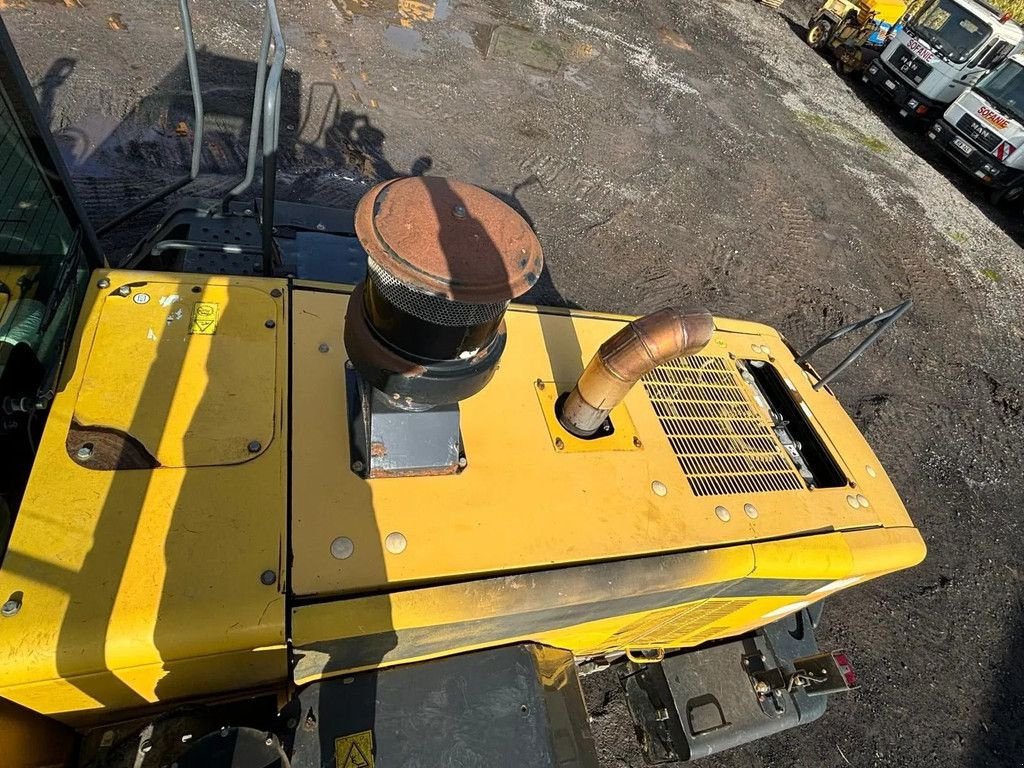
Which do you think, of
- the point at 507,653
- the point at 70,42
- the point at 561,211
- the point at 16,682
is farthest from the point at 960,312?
the point at 70,42

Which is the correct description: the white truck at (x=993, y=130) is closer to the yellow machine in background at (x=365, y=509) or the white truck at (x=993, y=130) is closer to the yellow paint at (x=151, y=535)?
the yellow machine in background at (x=365, y=509)

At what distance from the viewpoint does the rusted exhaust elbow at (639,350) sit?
162 centimetres

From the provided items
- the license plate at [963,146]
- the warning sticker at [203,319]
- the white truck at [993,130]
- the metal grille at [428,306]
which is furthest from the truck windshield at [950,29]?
the warning sticker at [203,319]

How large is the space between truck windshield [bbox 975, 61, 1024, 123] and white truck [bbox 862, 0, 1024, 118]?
1.60ft

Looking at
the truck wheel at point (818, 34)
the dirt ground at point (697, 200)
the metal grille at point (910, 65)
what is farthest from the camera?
the truck wheel at point (818, 34)

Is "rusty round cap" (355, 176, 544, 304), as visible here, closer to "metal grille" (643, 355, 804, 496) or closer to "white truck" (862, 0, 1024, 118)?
"metal grille" (643, 355, 804, 496)

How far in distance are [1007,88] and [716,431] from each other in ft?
33.7

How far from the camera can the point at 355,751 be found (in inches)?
55.0

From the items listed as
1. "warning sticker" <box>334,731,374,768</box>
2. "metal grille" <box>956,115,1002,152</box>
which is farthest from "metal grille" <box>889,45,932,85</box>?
"warning sticker" <box>334,731,374,768</box>

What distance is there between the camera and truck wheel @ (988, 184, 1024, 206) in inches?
336

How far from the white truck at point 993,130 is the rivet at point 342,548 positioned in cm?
1069

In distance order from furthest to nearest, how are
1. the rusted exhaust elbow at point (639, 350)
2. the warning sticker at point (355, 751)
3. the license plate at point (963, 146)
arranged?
the license plate at point (963, 146), the rusted exhaust elbow at point (639, 350), the warning sticker at point (355, 751)

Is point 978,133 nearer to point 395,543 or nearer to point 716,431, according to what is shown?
point 716,431

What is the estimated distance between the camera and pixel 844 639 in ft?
11.6
